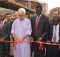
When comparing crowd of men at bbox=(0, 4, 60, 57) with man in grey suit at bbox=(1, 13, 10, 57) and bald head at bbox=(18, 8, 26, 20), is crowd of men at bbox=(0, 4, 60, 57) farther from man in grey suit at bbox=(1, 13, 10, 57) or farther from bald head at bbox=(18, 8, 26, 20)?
man in grey suit at bbox=(1, 13, 10, 57)

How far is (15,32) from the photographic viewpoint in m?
10.4

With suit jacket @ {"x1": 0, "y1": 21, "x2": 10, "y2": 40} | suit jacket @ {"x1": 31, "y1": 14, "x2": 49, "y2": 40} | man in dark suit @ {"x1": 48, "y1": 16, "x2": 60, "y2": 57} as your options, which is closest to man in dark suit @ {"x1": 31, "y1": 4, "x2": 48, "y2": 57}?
suit jacket @ {"x1": 31, "y1": 14, "x2": 49, "y2": 40}

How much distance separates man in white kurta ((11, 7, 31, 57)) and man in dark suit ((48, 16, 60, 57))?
75 centimetres

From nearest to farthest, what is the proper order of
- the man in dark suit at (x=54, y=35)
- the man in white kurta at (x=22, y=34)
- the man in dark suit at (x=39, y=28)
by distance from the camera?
1. the man in dark suit at (x=54, y=35)
2. the man in dark suit at (x=39, y=28)
3. the man in white kurta at (x=22, y=34)

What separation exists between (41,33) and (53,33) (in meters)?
0.40

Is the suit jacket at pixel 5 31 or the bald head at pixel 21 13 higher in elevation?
the bald head at pixel 21 13

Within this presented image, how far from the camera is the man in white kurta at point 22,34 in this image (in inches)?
406

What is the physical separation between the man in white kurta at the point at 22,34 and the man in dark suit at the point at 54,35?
0.75 m

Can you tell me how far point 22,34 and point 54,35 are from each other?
3.62 ft

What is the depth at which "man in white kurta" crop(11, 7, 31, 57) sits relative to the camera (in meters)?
10.3

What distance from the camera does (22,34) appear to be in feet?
33.9

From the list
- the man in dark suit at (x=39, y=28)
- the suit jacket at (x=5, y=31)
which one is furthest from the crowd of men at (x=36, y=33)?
the suit jacket at (x=5, y=31)

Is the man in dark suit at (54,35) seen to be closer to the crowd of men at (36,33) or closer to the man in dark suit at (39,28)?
the crowd of men at (36,33)

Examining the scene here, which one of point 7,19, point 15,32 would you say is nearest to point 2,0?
point 7,19
